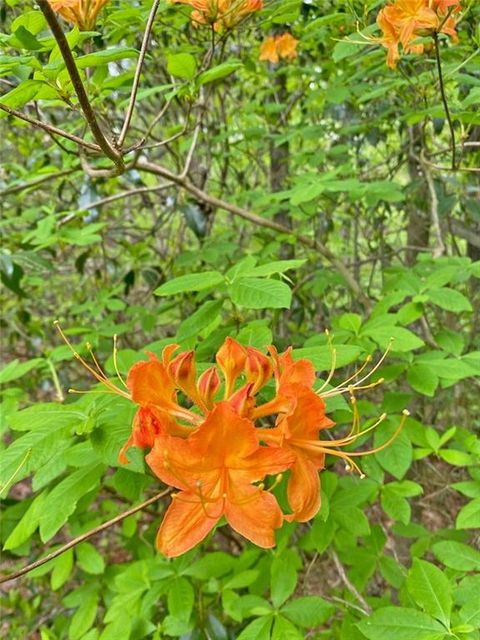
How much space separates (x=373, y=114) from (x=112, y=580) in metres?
2.33

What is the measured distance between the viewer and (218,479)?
853 millimetres

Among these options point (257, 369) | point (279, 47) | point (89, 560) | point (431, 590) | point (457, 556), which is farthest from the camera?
point (279, 47)

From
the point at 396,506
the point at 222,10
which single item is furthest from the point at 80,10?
the point at 396,506

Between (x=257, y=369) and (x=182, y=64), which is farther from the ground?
(x=182, y=64)

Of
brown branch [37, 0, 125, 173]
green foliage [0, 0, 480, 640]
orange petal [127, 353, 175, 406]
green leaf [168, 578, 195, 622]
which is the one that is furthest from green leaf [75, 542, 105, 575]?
brown branch [37, 0, 125, 173]

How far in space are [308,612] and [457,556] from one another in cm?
36

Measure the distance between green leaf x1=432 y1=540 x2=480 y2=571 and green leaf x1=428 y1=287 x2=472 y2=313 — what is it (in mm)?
586

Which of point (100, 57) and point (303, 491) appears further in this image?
point (100, 57)

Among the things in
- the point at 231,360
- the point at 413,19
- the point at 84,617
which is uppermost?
the point at 413,19

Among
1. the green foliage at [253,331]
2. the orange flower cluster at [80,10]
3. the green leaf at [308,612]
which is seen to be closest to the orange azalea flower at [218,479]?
the green foliage at [253,331]

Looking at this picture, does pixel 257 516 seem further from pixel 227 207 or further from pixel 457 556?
pixel 227 207

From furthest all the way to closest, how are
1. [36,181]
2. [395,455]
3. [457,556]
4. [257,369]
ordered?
[36,181] → [395,455] → [457,556] → [257,369]

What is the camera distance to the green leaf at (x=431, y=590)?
3.35ft

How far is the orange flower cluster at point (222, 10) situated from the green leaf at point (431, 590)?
137cm
